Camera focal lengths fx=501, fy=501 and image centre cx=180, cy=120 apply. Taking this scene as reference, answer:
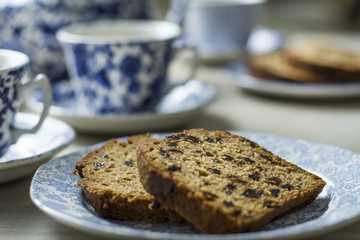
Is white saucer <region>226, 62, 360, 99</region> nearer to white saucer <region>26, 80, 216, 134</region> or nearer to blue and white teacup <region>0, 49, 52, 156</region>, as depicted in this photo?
white saucer <region>26, 80, 216, 134</region>

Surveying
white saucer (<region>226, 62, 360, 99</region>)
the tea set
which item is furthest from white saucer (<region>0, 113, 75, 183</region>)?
white saucer (<region>226, 62, 360, 99</region>)

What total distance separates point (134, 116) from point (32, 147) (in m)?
0.26

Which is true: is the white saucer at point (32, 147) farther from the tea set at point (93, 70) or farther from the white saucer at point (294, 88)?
the white saucer at point (294, 88)

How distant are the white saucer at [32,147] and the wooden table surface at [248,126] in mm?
47

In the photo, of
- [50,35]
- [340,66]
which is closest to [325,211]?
[340,66]

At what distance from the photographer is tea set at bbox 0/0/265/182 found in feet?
3.65

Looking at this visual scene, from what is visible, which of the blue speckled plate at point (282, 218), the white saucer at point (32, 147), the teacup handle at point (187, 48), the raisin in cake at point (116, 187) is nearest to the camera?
the blue speckled plate at point (282, 218)

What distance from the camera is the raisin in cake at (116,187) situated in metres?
0.79

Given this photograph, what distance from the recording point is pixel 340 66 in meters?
1.69

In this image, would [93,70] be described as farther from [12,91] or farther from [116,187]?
[116,187]

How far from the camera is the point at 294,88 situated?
1601 millimetres

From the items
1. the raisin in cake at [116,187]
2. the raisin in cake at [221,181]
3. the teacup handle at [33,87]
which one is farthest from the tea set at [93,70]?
the raisin in cake at [221,181]

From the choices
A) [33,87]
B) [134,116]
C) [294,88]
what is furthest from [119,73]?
[294,88]

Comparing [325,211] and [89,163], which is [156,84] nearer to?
[89,163]
